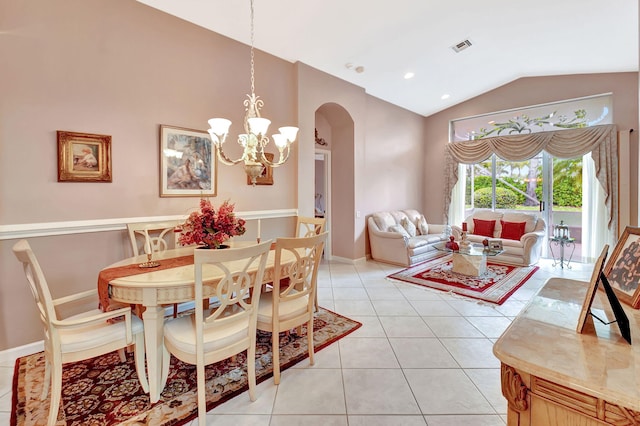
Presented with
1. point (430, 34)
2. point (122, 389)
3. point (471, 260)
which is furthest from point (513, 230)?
point (122, 389)

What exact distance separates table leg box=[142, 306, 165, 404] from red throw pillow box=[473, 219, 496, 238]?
20.1 feet

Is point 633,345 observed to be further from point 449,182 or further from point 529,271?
point 449,182

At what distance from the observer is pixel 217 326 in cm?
190

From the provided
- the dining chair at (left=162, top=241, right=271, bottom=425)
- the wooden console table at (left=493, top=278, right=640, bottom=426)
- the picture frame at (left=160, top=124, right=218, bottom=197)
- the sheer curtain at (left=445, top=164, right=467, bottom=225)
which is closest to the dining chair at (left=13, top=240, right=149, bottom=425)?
the dining chair at (left=162, top=241, right=271, bottom=425)

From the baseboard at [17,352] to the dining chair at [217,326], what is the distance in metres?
1.55

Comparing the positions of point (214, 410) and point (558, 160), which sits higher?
point (558, 160)

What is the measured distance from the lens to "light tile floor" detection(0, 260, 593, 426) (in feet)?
6.05

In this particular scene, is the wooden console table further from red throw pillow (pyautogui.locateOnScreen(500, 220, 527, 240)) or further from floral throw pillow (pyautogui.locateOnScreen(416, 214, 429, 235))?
floral throw pillow (pyautogui.locateOnScreen(416, 214, 429, 235))

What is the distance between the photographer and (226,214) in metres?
2.44

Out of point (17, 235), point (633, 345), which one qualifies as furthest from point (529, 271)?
point (17, 235)

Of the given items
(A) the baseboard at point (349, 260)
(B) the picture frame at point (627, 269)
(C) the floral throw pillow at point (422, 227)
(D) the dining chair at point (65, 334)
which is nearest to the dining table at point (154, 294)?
(D) the dining chair at point (65, 334)

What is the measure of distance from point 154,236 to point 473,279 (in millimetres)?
4433

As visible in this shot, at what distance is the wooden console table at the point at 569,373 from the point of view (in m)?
0.73

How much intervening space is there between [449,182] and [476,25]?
365cm
